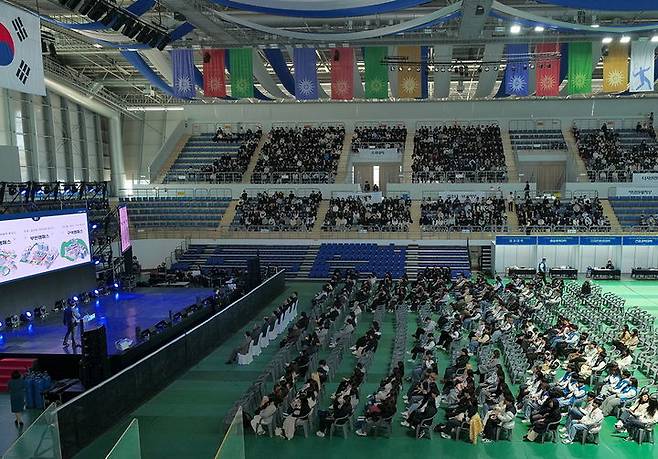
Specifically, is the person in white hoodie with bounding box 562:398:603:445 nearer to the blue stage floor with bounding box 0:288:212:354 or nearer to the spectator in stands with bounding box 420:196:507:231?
the blue stage floor with bounding box 0:288:212:354

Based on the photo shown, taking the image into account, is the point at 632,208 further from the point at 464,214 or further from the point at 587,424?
the point at 587,424

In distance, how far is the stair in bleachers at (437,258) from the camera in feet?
94.4

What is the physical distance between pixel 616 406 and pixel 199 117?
1588 inches

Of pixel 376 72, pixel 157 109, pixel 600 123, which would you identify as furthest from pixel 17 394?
pixel 600 123

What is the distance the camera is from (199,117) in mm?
45938

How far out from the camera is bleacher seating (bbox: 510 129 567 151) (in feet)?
130

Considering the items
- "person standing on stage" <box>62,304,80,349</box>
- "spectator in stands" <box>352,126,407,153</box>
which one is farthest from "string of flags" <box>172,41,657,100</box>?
"spectator in stands" <box>352,126,407,153</box>

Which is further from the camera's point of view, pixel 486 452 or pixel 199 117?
pixel 199 117

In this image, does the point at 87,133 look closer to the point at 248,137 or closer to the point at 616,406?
the point at 248,137

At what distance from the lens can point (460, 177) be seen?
120 feet

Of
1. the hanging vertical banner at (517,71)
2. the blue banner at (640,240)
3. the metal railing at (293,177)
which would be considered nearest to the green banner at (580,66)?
the hanging vertical banner at (517,71)

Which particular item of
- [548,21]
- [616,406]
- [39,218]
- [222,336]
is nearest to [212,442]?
[222,336]

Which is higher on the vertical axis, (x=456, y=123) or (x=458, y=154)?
(x=456, y=123)

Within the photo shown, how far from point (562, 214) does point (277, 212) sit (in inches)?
660
